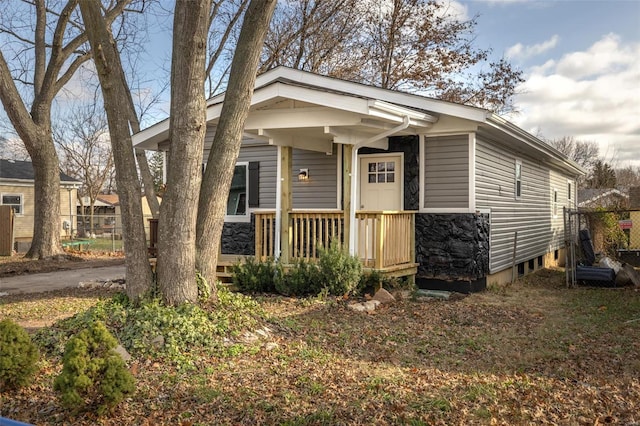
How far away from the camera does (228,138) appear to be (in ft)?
19.2

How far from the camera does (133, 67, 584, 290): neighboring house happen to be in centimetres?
824

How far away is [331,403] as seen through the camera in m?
3.61

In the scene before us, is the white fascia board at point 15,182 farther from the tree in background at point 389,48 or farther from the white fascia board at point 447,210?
the white fascia board at point 447,210

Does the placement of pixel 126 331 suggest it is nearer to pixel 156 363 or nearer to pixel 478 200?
pixel 156 363

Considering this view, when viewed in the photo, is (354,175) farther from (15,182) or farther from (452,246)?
(15,182)

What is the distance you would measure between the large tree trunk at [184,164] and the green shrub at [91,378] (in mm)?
1799

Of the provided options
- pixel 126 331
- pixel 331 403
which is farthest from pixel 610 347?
pixel 126 331

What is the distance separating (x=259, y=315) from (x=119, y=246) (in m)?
18.5

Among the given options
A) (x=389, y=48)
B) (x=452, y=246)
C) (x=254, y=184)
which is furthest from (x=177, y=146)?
(x=389, y=48)

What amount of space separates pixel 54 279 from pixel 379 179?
24.2 ft

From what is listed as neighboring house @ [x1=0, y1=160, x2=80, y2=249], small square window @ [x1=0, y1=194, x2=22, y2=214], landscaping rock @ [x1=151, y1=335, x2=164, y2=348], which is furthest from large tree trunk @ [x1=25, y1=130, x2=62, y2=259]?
landscaping rock @ [x1=151, y1=335, x2=164, y2=348]

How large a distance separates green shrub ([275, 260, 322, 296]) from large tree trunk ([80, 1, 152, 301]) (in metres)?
2.89

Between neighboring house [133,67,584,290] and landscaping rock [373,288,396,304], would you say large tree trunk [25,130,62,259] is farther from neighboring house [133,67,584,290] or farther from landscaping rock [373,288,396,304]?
landscaping rock [373,288,396,304]

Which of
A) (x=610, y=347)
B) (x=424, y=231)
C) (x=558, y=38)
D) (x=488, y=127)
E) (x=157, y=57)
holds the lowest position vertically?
(x=610, y=347)
